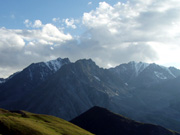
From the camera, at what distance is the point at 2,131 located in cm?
11450

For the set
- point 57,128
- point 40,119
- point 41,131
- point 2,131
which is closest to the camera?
point 2,131

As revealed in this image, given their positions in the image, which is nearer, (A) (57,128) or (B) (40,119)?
(A) (57,128)

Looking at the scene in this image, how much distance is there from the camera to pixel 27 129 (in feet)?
395

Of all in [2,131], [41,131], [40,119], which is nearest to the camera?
[2,131]

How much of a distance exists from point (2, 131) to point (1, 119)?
8284mm

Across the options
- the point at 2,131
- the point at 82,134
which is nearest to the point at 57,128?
the point at 82,134

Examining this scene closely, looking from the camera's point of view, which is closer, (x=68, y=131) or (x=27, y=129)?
(x=27, y=129)

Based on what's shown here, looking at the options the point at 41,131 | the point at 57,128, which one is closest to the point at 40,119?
the point at 57,128

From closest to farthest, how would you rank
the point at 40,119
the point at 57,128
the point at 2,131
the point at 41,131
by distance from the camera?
1. the point at 2,131
2. the point at 41,131
3. the point at 57,128
4. the point at 40,119

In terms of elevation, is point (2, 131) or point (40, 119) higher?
point (40, 119)

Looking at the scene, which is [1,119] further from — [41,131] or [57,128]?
[57,128]

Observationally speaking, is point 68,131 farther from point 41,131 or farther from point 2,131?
point 2,131

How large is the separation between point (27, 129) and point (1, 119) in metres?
12.0

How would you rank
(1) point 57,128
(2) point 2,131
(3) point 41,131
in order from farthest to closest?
(1) point 57,128 → (3) point 41,131 → (2) point 2,131
